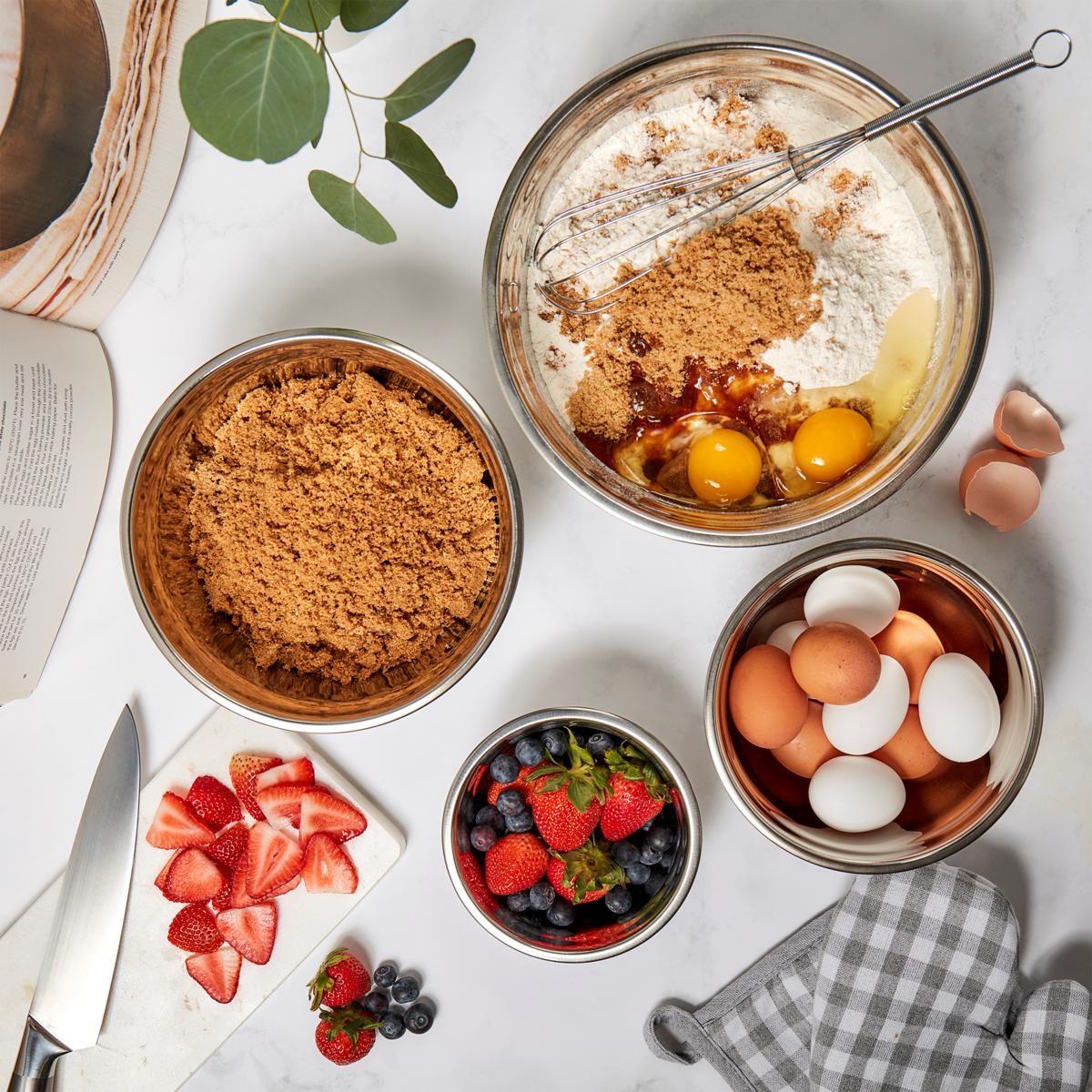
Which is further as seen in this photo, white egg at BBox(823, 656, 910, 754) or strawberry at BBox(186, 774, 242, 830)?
strawberry at BBox(186, 774, 242, 830)

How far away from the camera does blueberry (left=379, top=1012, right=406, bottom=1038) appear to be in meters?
1.10

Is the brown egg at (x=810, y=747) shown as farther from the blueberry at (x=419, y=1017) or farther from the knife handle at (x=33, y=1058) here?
the knife handle at (x=33, y=1058)

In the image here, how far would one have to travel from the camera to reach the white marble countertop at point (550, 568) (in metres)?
1.03

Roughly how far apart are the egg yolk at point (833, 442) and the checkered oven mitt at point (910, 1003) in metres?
0.50

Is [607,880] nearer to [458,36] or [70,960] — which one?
[70,960]

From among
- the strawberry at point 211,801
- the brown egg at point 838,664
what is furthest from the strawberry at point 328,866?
the brown egg at point 838,664

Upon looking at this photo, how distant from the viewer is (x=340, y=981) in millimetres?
1102

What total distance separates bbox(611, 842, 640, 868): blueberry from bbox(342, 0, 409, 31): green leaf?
0.85 metres

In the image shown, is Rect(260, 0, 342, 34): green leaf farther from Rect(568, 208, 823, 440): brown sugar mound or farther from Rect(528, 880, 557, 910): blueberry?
Rect(528, 880, 557, 910): blueberry

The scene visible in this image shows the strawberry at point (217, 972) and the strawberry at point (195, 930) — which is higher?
the strawberry at point (195, 930)

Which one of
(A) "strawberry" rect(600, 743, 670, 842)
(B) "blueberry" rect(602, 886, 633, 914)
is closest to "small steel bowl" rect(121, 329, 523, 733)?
(A) "strawberry" rect(600, 743, 670, 842)

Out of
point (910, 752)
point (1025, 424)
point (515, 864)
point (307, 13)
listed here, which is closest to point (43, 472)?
point (307, 13)

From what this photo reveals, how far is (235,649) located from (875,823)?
2.34 ft

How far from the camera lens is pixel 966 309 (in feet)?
2.99
